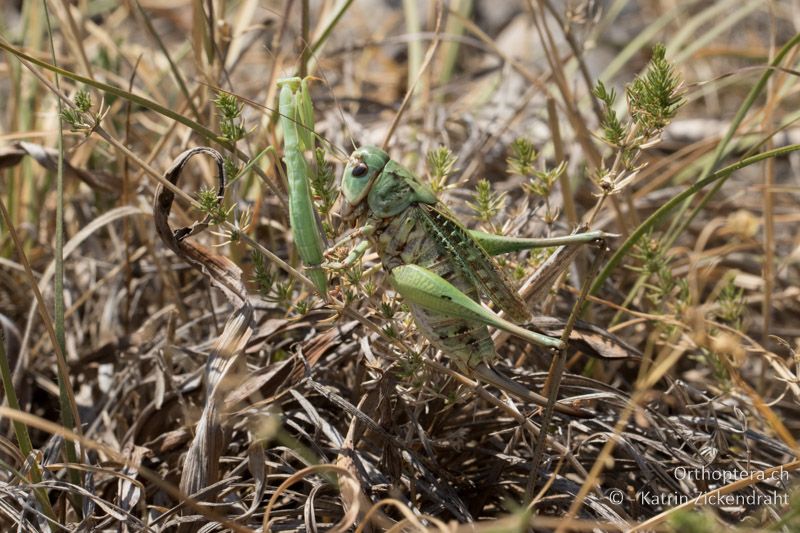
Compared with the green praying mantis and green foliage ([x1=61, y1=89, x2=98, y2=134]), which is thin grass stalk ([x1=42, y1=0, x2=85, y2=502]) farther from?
the green praying mantis

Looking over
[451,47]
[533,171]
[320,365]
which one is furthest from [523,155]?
[451,47]

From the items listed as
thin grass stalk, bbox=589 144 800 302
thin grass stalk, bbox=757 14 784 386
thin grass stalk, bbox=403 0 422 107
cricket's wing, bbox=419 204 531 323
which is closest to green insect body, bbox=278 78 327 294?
cricket's wing, bbox=419 204 531 323

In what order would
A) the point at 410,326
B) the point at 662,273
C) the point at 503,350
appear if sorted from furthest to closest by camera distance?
the point at 503,350
the point at 662,273
the point at 410,326

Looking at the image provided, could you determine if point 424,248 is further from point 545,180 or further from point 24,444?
point 24,444

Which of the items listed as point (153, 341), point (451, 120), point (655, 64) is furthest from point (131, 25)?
point (655, 64)

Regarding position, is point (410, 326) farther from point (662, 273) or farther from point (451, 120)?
point (451, 120)

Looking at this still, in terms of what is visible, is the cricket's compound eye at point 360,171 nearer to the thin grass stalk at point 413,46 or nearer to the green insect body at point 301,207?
the green insect body at point 301,207
